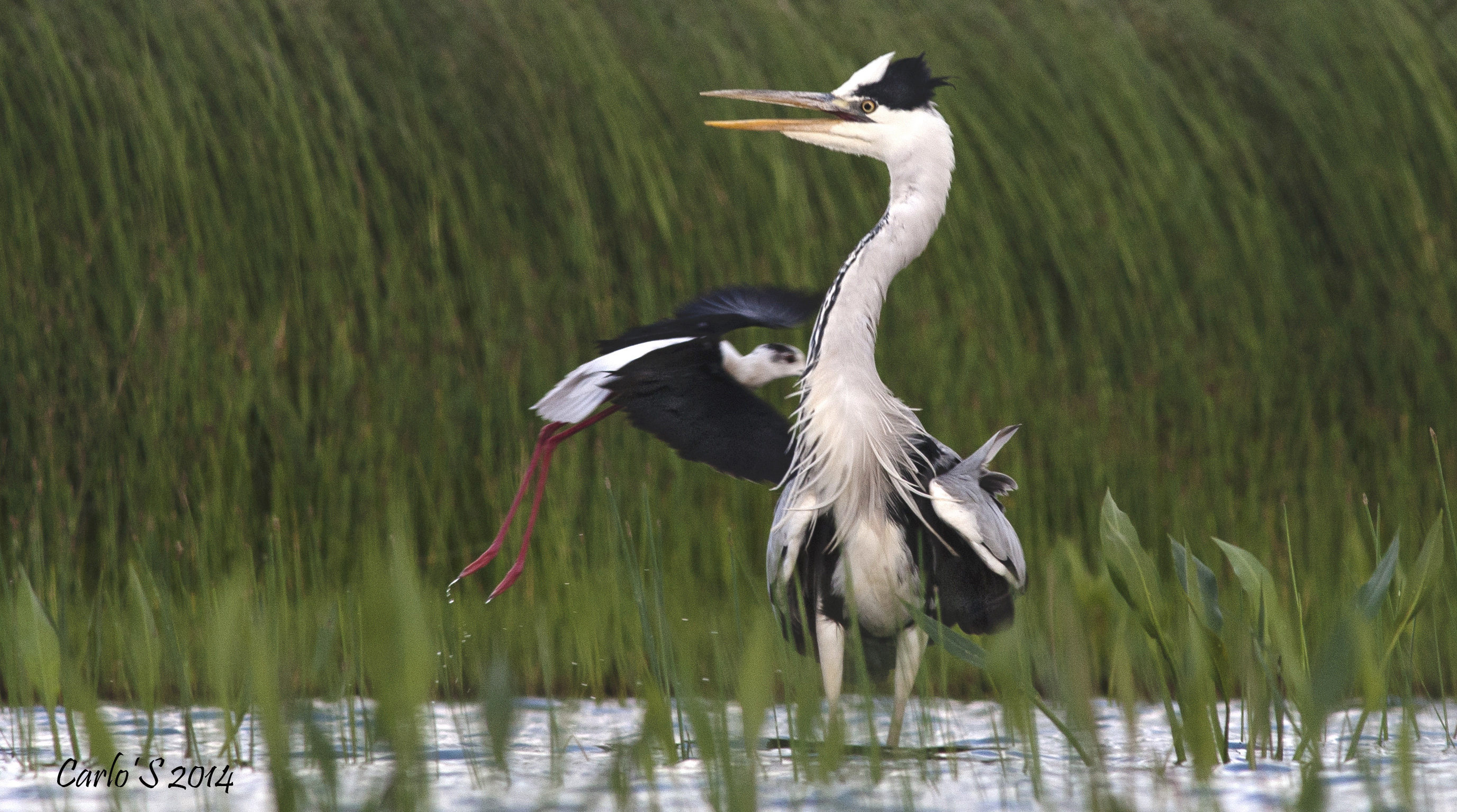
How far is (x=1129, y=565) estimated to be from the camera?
2492 mm

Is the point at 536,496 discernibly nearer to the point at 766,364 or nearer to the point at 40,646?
the point at 766,364

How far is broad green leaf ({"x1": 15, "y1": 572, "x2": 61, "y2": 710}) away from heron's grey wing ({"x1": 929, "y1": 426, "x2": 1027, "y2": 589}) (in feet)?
5.94

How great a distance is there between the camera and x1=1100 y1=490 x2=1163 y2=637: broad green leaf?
2.48 meters

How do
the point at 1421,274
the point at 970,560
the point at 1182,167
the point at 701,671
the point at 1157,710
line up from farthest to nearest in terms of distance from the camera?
the point at 1182,167 < the point at 1421,274 < the point at 701,671 < the point at 1157,710 < the point at 970,560

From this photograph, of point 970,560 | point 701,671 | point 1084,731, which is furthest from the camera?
point 701,671

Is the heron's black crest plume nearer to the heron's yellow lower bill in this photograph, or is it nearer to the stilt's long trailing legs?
the heron's yellow lower bill

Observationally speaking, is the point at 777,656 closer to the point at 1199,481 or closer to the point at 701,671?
the point at 701,671

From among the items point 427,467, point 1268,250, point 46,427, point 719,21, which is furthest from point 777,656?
point 719,21

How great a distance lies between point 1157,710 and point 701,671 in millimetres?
1262

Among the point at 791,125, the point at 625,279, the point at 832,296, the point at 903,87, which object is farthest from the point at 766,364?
the point at 625,279

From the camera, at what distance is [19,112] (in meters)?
4.66

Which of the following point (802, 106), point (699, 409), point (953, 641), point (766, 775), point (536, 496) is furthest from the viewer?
point (802, 106)

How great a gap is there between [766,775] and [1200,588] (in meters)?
0.94

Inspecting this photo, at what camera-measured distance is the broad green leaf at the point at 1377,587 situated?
2.44m
